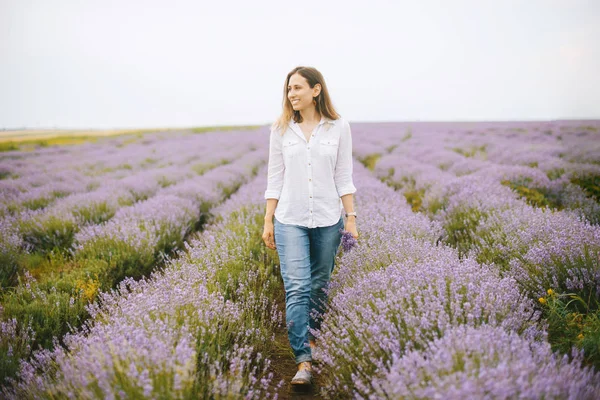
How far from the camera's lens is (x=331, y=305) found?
90.1 inches

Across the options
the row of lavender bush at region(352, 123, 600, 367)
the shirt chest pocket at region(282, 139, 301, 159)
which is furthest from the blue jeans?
the row of lavender bush at region(352, 123, 600, 367)

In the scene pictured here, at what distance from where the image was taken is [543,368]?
4.70ft

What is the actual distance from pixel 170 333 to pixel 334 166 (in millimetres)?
1415

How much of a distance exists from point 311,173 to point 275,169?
10.3 inches

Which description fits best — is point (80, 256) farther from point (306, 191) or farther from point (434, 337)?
point (434, 337)

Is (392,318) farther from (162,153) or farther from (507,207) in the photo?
(162,153)

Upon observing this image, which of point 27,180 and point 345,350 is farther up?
point 27,180

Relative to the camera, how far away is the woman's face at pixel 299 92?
242 centimetres

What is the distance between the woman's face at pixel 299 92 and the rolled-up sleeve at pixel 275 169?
231mm

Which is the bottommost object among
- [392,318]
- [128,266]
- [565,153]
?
[128,266]

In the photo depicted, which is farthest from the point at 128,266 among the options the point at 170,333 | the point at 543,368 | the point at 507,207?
the point at 507,207

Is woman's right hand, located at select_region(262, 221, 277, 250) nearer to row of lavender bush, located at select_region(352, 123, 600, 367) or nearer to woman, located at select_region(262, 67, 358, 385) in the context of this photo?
woman, located at select_region(262, 67, 358, 385)

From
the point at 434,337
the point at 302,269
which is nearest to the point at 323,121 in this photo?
the point at 302,269

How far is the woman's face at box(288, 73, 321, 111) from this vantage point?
2.42m
